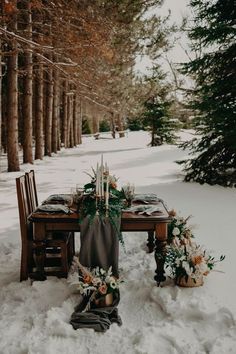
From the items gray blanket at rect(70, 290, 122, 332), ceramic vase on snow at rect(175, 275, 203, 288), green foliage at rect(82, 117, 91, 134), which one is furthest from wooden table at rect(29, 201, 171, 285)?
green foliage at rect(82, 117, 91, 134)

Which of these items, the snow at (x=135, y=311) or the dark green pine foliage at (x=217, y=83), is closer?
the snow at (x=135, y=311)

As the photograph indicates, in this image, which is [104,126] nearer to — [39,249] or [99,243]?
[39,249]

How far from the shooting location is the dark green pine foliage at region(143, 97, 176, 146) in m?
26.5

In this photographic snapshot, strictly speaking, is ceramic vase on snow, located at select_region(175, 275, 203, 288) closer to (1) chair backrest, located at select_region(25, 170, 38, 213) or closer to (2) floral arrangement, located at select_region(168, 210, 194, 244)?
(2) floral arrangement, located at select_region(168, 210, 194, 244)

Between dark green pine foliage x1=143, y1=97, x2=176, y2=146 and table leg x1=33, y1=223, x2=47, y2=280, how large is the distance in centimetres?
2275

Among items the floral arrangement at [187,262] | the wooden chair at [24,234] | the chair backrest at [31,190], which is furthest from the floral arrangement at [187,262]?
the chair backrest at [31,190]

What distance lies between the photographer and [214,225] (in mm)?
7258

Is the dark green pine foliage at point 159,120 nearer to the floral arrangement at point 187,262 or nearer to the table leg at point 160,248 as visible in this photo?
the floral arrangement at point 187,262

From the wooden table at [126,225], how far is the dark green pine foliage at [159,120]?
22.7m

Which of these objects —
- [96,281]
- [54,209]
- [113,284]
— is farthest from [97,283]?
[54,209]

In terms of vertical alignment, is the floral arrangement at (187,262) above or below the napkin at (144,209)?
below

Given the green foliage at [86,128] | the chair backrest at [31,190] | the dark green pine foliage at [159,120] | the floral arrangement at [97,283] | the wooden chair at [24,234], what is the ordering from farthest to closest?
the green foliage at [86,128], the dark green pine foliage at [159,120], the chair backrest at [31,190], the wooden chair at [24,234], the floral arrangement at [97,283]

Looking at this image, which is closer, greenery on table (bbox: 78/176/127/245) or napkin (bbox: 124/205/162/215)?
greenery on table (bbox: 78/176/127/245)

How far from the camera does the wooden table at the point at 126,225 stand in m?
4.32
